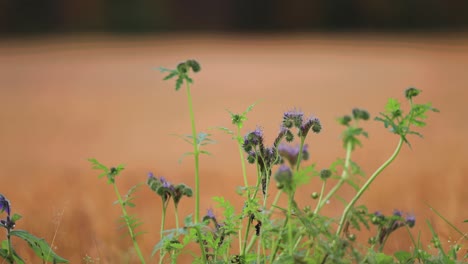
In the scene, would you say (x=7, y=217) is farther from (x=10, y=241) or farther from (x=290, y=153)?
(x=290, y=153)

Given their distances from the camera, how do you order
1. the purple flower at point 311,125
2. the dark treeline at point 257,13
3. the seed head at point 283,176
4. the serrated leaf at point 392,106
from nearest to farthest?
the seed head at point 283,176 → the purple flower at point 311,125 → the serrated leaf at point 392,106 → the dark treeline at point 257,13

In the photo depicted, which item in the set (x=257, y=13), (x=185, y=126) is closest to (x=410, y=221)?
(x=185, y=126)

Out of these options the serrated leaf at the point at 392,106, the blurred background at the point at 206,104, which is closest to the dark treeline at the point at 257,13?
the blurred background at the point at 206,104

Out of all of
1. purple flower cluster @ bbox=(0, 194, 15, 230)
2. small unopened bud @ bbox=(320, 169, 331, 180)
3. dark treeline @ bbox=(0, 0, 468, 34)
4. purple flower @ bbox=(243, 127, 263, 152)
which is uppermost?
dark treeline @ bbox=(0, 0, 468, 34)

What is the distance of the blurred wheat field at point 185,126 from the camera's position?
8.96 ft

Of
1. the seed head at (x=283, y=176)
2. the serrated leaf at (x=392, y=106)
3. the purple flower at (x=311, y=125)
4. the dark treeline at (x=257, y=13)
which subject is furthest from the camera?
the dark treeline at (x=257, y=13)

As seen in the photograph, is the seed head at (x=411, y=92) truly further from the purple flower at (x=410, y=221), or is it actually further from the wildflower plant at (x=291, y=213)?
the purple flower at (x=410, y=221)

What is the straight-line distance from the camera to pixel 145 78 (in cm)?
970

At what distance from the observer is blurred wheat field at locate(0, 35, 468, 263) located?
2.73 m

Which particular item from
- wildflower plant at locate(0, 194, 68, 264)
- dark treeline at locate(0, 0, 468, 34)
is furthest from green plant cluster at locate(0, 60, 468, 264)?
dark treeline at locate(0, 0, 468, 34)

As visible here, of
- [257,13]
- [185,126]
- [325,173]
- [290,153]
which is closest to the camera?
[290,153]

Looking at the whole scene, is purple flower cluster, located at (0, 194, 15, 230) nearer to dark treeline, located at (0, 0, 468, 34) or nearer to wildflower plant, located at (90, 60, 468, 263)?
wildflower plant, located at (90, 60, 468, 263)

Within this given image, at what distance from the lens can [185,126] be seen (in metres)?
6.27

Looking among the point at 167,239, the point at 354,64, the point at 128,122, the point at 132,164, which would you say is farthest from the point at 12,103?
the point at 167,239
